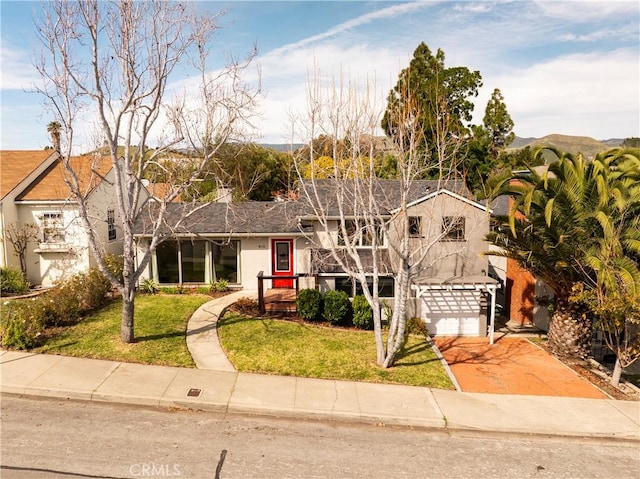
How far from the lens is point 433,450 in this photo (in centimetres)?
902

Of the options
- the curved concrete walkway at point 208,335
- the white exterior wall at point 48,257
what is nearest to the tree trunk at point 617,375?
the curved concrete walkway at point 208,335

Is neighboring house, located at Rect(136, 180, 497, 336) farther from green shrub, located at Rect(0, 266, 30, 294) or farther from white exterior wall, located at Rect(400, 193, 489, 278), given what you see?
green shrub, located at Rect(0, 266, 30, 294)

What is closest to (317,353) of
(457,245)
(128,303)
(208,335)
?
(208,335)

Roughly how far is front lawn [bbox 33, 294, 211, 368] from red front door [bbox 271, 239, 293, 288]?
15.1ft

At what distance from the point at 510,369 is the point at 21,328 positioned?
47.6 feet

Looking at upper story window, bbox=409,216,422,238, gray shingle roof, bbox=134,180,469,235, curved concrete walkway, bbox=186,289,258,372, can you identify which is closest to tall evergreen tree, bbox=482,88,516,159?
gray shingle roof, bbox=134,180,469,235

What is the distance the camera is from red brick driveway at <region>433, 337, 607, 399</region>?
1216cm

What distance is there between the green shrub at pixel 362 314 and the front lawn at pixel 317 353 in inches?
16.8

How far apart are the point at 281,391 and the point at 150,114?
8.45 metres

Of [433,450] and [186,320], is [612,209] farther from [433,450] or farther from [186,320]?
[186,320]

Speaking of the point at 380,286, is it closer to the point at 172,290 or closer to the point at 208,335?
the point at 208,335

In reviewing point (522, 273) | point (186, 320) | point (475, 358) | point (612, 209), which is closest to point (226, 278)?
point (186, 320)

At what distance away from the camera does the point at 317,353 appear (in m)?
13.6

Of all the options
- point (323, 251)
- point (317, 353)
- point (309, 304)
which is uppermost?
point (323, 251)
